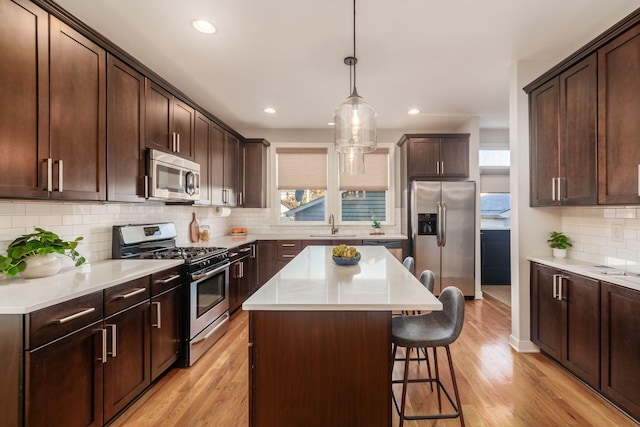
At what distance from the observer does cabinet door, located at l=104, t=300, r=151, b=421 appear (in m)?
1.77

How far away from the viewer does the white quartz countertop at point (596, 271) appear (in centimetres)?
195

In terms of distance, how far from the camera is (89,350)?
1640mm

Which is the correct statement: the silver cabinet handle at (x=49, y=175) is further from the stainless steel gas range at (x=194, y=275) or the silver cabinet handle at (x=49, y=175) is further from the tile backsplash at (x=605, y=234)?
the tile backsplash at (x=605, y=234)

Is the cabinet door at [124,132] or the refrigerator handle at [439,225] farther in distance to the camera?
the refrigerator handle at [439,225]

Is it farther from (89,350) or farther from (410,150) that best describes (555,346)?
(89,350)

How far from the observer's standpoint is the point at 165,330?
232cm

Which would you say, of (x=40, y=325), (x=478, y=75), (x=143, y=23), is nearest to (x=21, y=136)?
(x=40, y=325)

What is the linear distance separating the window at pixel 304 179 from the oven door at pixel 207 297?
2.20 m

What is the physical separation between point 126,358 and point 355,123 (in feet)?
7.16

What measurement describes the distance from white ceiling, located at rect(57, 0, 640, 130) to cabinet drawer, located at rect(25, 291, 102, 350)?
197cm

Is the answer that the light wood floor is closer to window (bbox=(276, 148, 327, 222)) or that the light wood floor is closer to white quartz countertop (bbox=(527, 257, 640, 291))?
white quartz countertop (bbox=(527, 257, 640, 291))

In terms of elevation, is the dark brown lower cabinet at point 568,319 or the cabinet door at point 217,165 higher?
the cabinet door at point 217,165

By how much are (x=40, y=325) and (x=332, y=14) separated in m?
2.51

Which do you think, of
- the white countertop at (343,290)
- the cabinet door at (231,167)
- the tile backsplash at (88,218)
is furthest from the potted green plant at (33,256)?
the cabinet door at (231,167)
